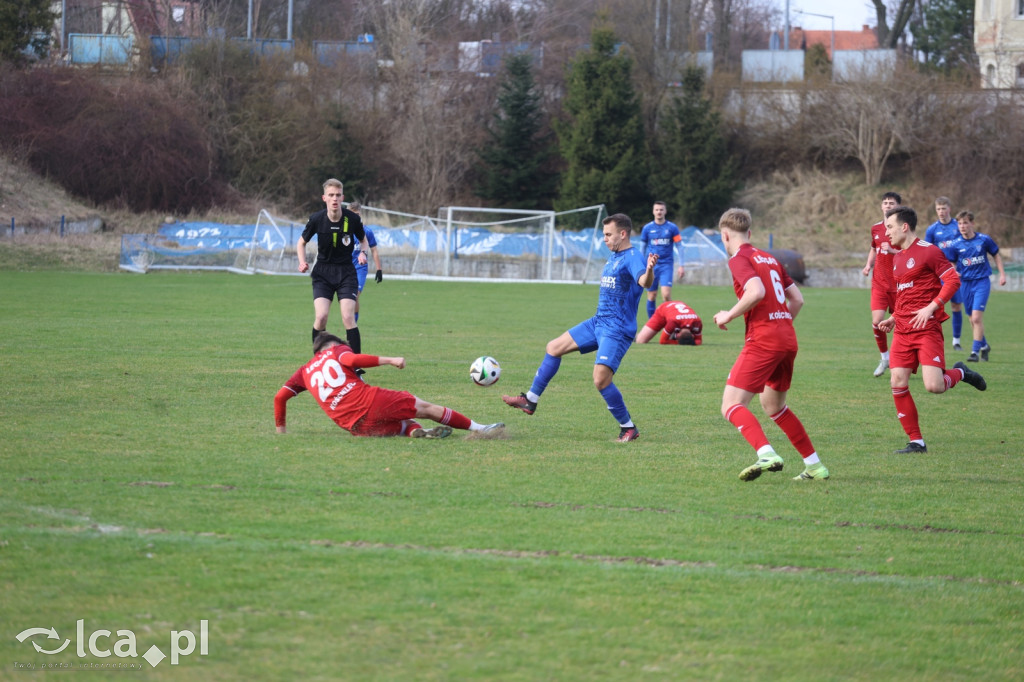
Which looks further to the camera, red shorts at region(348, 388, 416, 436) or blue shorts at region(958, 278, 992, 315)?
blue shorts at region(958, 278, 992, 315)

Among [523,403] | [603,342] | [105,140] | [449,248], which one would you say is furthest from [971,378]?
[105,140]

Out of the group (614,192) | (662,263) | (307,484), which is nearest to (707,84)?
(614,192)

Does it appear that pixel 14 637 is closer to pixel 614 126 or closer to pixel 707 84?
pixel 614 126

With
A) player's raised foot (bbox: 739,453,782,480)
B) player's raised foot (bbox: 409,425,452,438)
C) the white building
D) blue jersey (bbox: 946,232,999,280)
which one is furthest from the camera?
the white building

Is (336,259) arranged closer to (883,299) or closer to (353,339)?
(353,339)

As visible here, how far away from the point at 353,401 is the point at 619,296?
225cm

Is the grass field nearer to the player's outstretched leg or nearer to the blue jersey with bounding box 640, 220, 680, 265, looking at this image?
the player's outstretched leg

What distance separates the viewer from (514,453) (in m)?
7.31

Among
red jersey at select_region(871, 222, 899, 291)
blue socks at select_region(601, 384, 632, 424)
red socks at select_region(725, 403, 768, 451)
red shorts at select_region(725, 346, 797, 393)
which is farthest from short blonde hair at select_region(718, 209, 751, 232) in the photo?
red jersey at select_region(871, 222, 899, 291)

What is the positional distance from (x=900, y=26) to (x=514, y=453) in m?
58.8

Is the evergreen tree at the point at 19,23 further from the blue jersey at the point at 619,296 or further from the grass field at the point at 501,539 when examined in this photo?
the blue jersey at the point at 619,296

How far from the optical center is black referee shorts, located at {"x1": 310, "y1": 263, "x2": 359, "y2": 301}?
37.5 feet

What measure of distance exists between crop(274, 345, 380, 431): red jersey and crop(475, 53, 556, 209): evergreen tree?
132ft

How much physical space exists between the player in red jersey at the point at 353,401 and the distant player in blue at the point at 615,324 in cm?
95
